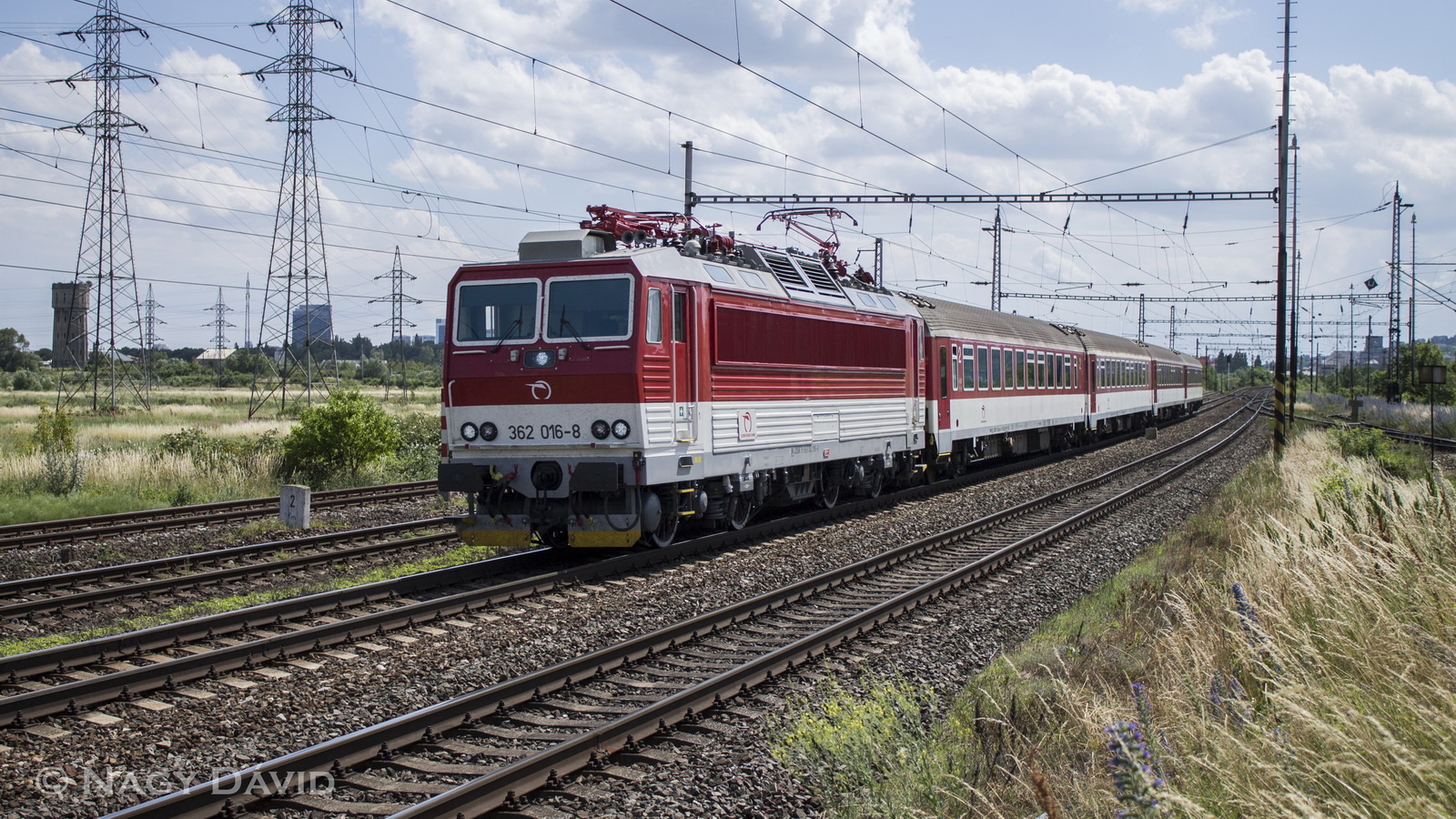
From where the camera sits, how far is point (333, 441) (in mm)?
20000

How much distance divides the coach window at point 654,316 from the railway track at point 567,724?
10.3 feet

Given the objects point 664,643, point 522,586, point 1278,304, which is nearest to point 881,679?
point 664,643

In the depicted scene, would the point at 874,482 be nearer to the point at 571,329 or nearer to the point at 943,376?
the point at 943,376

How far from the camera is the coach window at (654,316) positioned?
11.6 m

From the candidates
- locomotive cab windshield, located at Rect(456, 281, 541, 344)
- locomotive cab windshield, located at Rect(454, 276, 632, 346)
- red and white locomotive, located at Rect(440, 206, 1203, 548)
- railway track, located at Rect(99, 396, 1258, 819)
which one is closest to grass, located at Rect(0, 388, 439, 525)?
red and white locomotive, located at Rect(440, 206, 1203, 548)

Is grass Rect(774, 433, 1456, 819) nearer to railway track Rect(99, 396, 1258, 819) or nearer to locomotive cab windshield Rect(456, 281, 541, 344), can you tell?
railway track Rect(99, 396, 1258, 819)

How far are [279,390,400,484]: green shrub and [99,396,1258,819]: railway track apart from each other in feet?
39.4

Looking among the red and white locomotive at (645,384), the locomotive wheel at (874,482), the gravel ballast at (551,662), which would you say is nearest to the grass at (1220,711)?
the gravel ballast at (551,662)

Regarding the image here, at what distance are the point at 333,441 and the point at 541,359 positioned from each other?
32.2ft

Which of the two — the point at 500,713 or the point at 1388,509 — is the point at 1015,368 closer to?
the point at 1388,509

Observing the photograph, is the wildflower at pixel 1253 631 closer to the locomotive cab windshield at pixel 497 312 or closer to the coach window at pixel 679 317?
the coach window at pixel 679 317

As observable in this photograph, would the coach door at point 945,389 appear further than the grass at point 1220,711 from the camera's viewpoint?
Yes

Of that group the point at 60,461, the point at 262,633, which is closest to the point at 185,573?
the point at 262,633

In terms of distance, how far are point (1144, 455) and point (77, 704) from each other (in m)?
27.2
